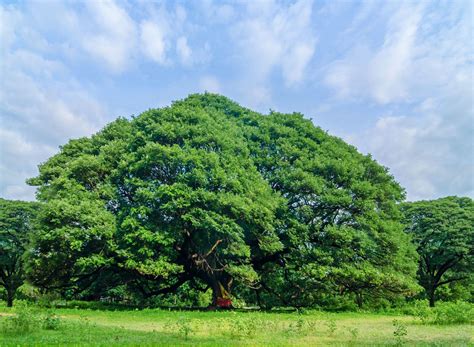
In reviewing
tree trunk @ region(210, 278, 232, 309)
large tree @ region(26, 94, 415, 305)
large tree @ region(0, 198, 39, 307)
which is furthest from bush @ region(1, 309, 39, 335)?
large tree @ region(0, 198, 39, 307)

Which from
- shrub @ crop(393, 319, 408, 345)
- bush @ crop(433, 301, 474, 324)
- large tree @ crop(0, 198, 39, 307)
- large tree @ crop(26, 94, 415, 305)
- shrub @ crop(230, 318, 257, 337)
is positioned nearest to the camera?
shrub @ crop(393, 319, 408, 345)

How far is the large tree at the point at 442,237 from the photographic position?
32469 millimetres

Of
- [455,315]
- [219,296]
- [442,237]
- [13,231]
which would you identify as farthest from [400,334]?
[13,231]

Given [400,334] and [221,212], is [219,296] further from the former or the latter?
[400,334]

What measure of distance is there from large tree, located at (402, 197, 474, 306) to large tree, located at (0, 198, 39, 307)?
104 ft

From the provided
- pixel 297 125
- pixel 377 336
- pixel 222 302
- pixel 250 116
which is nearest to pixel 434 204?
pixel 297 125

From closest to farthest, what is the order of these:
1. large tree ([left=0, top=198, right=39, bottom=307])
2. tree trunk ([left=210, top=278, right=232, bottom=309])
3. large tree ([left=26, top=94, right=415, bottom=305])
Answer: large tree ([left=26, top=94, right=415, bottom=305]) → tree trunk ([left=210, top=278, right=232, bottom=309]) → large tree ([left=0, top=198, right=39, bottom=307])

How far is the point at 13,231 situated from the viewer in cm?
3319

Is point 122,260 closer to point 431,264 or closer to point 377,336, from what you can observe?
point 377,336

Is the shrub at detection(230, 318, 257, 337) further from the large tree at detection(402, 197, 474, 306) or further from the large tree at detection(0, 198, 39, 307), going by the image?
the large tree at detection(402, 197, 474, 306)

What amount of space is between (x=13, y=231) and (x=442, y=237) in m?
34.6

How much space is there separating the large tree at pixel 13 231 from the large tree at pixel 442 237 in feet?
104

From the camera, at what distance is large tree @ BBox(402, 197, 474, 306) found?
3247 cm

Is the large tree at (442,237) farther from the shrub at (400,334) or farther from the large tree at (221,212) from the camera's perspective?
the shrub at (400,334)
